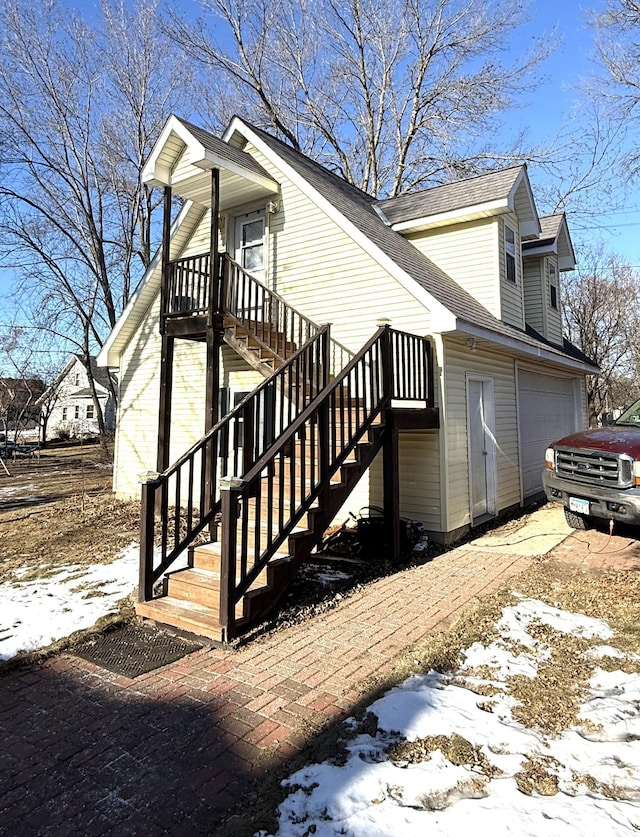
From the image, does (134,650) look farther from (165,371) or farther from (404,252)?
(404,252)

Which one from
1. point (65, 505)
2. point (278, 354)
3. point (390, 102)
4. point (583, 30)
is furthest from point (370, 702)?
point (390, 102)

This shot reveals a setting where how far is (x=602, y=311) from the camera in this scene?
78.4ft

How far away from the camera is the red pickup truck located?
19.5 feet

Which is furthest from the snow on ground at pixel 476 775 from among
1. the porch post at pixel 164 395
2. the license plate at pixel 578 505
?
the porch post at pixel 164 395

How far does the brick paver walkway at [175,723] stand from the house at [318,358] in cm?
65

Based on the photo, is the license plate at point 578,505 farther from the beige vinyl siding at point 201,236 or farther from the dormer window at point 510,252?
the beige vinyl siding at point 201,236

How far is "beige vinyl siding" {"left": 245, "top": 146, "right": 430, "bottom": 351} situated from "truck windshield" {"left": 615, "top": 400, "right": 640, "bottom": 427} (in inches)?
133

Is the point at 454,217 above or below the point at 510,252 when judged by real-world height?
above

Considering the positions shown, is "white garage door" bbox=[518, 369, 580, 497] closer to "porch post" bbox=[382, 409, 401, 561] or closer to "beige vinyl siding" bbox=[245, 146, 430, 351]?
"beige vinyl siding" bbox=[245, 146, 430, 351]

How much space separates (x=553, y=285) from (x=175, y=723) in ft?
43.2

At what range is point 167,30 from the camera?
18.5 metres

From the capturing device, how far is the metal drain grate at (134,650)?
3.74 metres

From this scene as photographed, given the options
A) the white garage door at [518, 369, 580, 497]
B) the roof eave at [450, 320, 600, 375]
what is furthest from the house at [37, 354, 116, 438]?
the roof eave at [450, 320, 600, 375]

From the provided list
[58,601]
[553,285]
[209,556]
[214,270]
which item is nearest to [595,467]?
[209,556]
